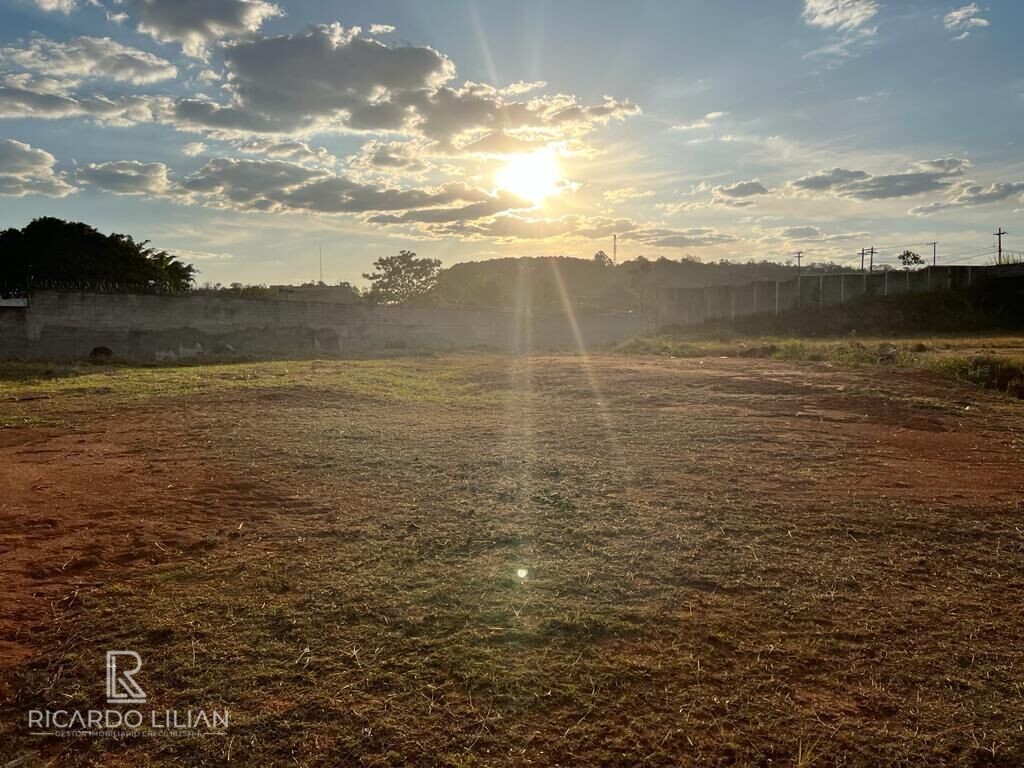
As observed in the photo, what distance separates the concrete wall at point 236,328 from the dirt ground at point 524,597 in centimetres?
1349

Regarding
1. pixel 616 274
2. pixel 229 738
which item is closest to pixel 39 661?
pixel 229 738

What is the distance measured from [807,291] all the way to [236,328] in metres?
26.6

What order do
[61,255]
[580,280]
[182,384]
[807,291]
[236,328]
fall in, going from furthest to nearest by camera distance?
[580,280], [807,291], [61,255], [236,328], [182,384]

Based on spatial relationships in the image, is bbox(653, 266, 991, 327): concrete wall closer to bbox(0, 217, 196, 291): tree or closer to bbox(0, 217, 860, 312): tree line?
bbox(0, 217, 860, 312): tree line

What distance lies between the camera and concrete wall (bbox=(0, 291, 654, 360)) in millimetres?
19438

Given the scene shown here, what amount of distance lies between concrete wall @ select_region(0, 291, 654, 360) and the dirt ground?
1349cm

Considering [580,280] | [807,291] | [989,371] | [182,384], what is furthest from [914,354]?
[580,280]

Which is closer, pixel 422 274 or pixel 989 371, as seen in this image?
pixel 989 371

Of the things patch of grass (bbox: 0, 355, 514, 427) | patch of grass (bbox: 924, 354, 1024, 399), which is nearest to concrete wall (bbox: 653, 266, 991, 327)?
patch of grass (bbox: 924, 354, 1024, 399)

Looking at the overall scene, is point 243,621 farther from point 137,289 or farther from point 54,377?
point 137,289

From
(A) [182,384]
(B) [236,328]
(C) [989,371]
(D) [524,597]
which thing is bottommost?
(D) [524,597]

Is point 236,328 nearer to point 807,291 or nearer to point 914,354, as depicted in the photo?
point 914,354

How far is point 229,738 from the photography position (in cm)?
249

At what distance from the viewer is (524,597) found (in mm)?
3641
